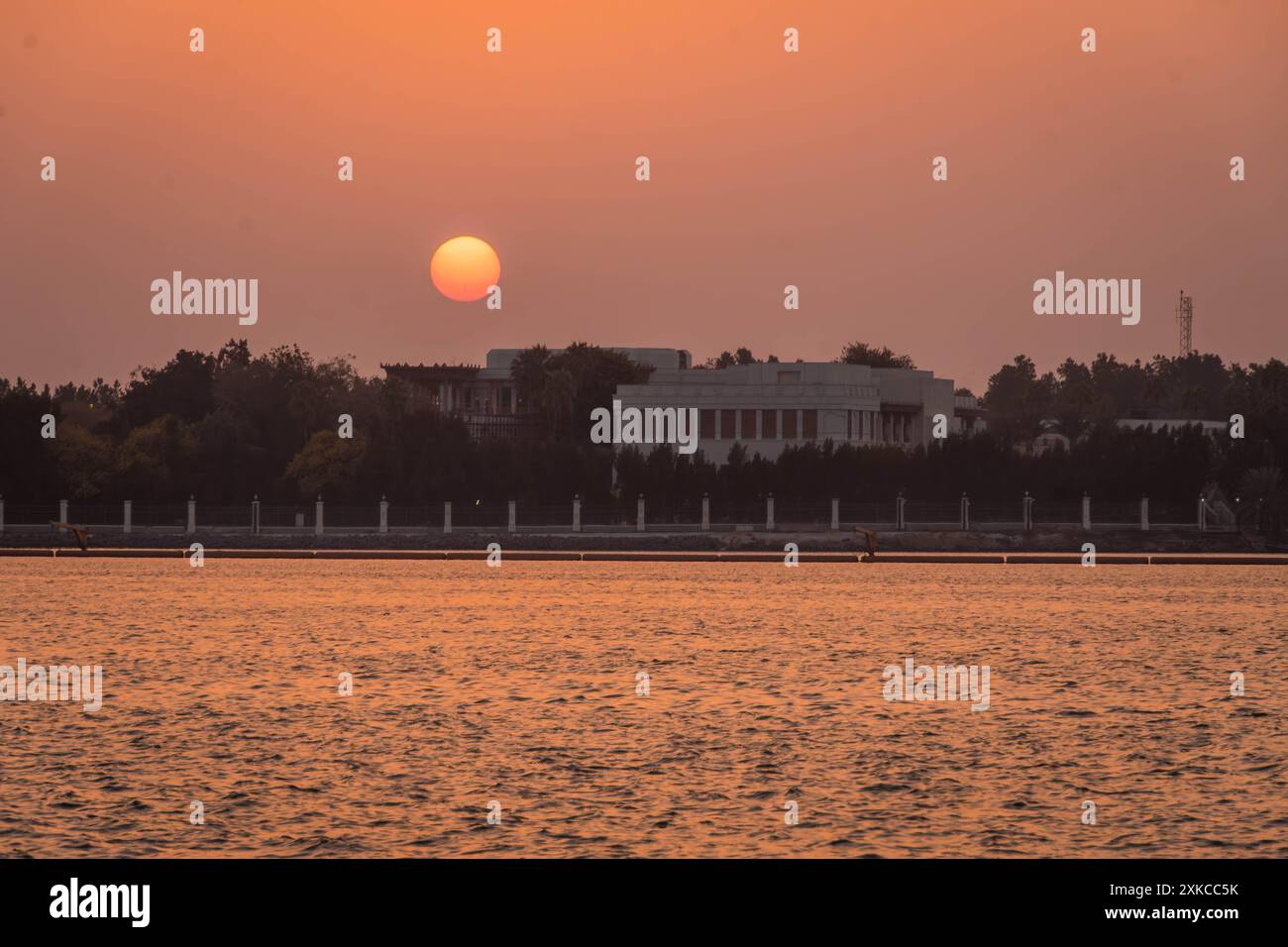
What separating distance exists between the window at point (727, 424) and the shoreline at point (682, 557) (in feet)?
120

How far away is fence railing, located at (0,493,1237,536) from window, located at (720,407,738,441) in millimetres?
22316

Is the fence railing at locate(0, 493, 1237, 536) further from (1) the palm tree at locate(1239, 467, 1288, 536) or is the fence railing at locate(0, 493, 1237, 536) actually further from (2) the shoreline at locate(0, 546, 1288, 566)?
(2) the shoreline at locate(0, 546, 1288, 566)

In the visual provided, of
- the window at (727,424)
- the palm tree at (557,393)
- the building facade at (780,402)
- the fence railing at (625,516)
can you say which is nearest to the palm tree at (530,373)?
the palm tree at (557,393)

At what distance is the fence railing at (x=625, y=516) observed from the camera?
82.6 m

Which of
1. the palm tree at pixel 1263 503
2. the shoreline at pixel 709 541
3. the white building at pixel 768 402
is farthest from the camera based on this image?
the white building at pixel 768 402

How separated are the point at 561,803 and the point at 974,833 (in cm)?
392

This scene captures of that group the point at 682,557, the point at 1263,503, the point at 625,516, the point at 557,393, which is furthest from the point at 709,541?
the point at 557,393

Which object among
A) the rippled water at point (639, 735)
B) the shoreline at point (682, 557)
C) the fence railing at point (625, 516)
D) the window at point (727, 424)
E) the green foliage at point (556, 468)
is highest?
the window at point (727, 424)

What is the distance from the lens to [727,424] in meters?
112

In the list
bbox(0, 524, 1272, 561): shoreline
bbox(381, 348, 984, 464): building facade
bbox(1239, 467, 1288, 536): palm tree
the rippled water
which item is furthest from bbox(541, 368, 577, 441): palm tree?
the rippled water

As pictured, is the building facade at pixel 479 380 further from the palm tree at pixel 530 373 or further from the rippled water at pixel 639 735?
the rippled water at pixel 639 735
